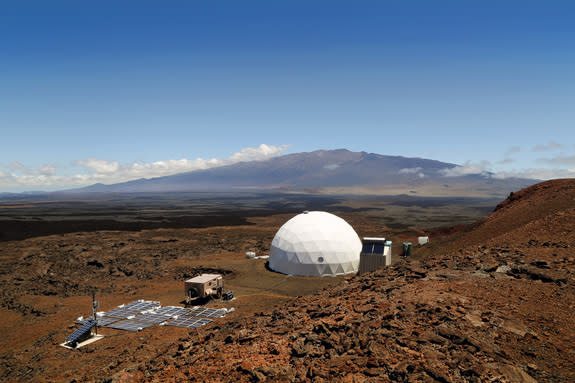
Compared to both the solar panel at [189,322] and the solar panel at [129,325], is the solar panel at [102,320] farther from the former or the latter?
the solar panel at [189,322]

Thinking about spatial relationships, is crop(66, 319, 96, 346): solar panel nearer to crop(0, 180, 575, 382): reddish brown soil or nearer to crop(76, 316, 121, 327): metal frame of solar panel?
crop(0, 180, 575, 382): reddish brown soil

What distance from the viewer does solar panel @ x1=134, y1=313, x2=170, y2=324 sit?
2267cm

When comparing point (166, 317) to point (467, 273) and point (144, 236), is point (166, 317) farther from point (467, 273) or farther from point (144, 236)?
point (144, 236)

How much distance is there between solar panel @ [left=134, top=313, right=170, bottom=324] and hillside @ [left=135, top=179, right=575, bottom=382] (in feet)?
38.4

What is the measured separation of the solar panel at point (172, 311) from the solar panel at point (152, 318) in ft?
1.61

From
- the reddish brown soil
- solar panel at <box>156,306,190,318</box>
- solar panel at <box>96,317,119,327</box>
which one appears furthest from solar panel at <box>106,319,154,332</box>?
solar panel at <box>156,306,190,318</box>

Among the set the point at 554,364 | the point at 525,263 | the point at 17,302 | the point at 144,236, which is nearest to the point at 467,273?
the point at 525,263

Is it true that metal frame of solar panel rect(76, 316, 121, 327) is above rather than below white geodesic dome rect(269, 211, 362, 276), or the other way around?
below

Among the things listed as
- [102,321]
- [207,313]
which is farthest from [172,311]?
[102,321]

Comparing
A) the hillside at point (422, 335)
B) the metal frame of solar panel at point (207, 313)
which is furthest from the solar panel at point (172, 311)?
the hillside at point (422, 335)

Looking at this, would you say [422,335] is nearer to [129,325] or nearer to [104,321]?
[129,325]

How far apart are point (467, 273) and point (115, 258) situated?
147 feet

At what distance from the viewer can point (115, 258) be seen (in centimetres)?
4478

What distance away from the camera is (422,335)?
341 inches
